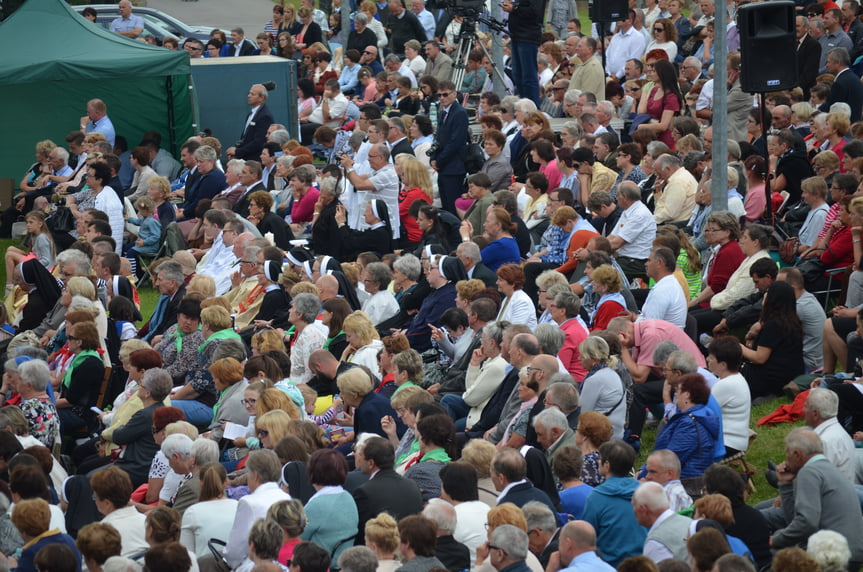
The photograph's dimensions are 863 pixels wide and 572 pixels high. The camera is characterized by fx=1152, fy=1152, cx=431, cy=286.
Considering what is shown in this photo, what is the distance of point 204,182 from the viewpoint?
14.7m

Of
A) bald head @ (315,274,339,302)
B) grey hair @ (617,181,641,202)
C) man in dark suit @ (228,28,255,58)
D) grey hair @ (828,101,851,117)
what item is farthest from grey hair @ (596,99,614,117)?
man in dark suit @ (228,28,255,58)

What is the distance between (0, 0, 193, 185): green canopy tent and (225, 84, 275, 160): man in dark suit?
3.60ft

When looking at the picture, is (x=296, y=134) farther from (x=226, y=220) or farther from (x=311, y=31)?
(x=226, y=220)

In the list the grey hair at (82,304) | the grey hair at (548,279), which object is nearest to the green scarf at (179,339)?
the grey hair at (82,304)

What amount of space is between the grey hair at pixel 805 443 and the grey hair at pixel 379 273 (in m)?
4.72

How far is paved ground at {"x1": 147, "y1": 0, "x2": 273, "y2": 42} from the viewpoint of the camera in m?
31.3

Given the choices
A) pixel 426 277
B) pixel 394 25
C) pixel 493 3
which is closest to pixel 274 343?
pixel 426 277

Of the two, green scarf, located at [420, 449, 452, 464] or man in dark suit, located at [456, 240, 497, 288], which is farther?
man in dark suit, located at [456, 240, 497, 288]

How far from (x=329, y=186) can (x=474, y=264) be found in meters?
2.89

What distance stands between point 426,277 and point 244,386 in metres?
2.67

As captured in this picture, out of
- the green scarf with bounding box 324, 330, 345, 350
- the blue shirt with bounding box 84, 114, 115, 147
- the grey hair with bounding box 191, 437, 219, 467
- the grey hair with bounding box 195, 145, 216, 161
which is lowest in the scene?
the green scarf with bounding box 324, 330, 345, 350

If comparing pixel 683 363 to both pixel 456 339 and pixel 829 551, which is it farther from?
pixel 456 339

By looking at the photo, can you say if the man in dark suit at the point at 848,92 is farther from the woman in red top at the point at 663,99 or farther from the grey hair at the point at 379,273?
the grey hair at the point at 379,273

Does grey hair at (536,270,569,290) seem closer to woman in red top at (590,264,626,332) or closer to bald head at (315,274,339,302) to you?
woman in red top at (590,264,626,332)
